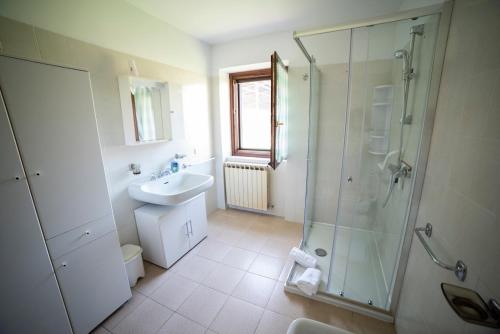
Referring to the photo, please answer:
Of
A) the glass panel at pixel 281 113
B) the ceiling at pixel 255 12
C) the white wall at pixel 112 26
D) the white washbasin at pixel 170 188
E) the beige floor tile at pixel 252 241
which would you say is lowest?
the beige floor tile at pixel 252 241

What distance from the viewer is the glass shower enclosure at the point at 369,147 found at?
53.2 inches

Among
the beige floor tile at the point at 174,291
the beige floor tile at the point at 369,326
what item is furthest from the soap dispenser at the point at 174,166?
the beige floor tile at the point at 369,326

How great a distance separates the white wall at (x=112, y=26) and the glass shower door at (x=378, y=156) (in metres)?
1.87

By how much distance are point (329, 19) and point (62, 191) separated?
2.86m

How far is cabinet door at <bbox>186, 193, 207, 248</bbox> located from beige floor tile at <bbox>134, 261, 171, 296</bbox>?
1.36 feet

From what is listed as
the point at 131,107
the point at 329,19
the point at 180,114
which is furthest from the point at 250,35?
the point at 131,107

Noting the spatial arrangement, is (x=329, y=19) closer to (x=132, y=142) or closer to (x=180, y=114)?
(x=180, y=114)

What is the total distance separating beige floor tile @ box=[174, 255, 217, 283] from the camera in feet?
6.40

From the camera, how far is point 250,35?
255 centimetres

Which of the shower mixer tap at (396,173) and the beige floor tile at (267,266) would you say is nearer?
the shower mixer tap at (396,173)

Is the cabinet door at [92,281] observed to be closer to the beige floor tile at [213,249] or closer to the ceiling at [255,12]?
the beige floor tile at [213,249]

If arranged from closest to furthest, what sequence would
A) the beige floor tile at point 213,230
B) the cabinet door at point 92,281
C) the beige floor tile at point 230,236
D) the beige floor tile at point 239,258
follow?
the cabinet door at point 92,281
the beige floor tile at point 239,258
the beige floor tile at point 230,236
the beige floor tile at point 213,230

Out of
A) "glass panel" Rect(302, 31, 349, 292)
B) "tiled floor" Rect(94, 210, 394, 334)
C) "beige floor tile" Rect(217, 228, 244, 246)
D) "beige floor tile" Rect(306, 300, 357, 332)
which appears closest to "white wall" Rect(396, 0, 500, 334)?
"beige floor tile" Rect(306, 300, 357, 332)

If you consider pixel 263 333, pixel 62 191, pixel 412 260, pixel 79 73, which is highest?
pixel 79 73
